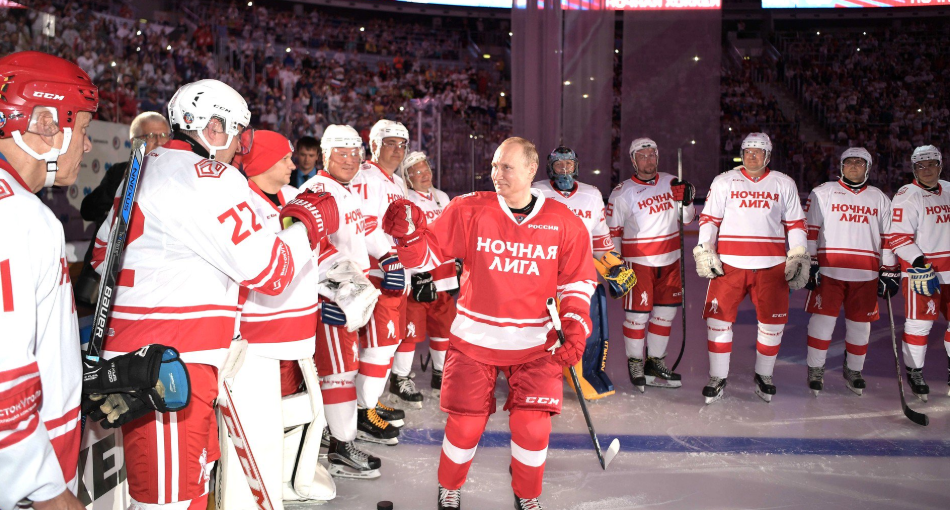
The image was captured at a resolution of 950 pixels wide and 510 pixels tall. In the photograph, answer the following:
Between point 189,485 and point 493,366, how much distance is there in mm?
1397

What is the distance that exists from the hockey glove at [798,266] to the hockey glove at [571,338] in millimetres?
2717

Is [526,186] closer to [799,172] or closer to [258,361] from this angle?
[258,361]

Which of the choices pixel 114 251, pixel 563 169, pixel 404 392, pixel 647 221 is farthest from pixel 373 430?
pixel 647 221

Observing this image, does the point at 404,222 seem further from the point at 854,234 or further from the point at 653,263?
the point at 854,234

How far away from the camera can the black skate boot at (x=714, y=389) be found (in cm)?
518

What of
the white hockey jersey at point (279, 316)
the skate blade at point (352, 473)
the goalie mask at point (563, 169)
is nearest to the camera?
the white hockey jersey at point (279, 316)

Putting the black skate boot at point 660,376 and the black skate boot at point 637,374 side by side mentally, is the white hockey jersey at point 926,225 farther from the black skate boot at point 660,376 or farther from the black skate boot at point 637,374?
the black skate boot at point 637,374

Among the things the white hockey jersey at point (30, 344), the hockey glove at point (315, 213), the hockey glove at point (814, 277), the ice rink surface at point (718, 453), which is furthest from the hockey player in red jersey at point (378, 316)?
the hockey glove at point (814, 277)

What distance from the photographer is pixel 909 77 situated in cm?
1667

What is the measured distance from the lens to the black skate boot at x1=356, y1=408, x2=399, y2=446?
13.9 feet

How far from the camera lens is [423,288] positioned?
4.77m

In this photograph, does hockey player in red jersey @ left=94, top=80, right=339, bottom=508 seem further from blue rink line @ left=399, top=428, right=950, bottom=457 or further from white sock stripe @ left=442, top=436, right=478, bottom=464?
blue rink line @ left=399, top=428, right=950, bottom=457

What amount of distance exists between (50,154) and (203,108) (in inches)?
30.8

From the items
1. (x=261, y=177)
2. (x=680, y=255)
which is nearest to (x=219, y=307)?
(x=261, y=177)
